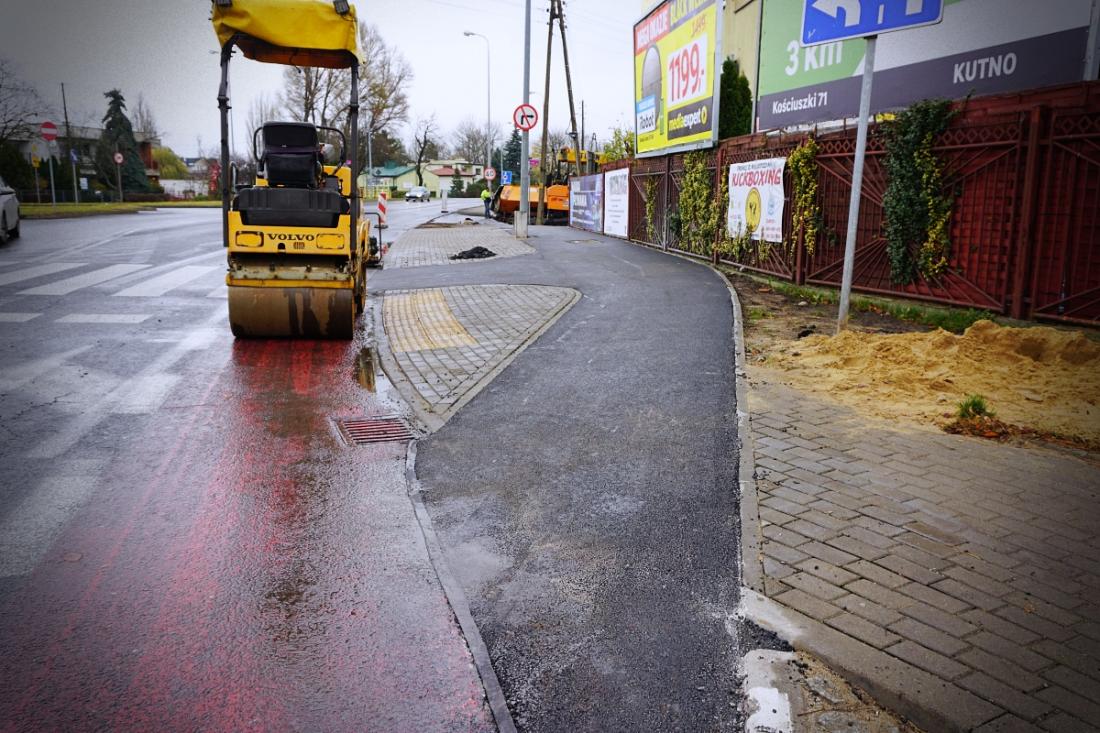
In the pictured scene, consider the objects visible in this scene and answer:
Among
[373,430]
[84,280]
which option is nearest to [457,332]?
[373,430]

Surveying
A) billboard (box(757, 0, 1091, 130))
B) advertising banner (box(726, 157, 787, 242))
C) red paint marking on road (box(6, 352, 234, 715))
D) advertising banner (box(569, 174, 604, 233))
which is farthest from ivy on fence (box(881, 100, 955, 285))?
advertising banner (box(569, 174, 604, 233))

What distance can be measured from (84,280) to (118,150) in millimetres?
64293

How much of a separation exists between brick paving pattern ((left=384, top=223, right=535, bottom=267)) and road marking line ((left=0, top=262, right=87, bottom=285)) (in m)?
6.34

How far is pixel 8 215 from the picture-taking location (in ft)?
70.2

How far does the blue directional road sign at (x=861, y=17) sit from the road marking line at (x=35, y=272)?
43.6 feet

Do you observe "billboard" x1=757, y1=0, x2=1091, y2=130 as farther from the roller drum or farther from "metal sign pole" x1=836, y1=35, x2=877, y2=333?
the roller drum

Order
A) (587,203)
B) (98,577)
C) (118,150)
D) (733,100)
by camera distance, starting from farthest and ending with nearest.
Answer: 1. (118,150)
2. (587,203)
3. (733,100)
4. (98,577)

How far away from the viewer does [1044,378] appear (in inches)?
294

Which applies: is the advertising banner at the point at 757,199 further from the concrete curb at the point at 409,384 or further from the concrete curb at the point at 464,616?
the concrete curb at the point at 464,616

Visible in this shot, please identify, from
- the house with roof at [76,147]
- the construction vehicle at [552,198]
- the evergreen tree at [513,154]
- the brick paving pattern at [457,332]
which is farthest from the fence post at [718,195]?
the evergreen tree at [513,154]

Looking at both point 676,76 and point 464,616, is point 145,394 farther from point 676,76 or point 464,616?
point 676,76

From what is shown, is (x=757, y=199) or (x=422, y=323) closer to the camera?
(x=422, y=323)

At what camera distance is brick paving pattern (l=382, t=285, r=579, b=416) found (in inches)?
328

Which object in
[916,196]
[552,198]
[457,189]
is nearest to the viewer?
[916,196]
